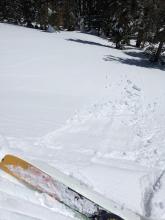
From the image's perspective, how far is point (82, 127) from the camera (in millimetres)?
7414

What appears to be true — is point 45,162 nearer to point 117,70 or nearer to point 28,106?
point 28,106

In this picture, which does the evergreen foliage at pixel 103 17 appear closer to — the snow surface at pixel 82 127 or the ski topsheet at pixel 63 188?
the snow surface at pixel 82 127

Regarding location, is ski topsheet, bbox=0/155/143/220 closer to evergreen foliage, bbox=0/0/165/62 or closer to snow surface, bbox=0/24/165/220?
snow surface, bbox=0/24/165/220

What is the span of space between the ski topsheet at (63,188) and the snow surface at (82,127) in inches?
4.4

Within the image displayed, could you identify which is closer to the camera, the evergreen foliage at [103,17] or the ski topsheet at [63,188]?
the ski topsheet at [63,188]

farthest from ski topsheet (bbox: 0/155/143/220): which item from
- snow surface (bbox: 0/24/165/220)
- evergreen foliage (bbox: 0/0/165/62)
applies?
evergreen foliage (bbox: 0/0/165/62)

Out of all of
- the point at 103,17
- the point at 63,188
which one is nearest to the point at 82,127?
the point at 63,188

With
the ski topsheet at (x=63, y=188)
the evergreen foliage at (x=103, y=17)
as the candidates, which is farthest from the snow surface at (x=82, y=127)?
the evergreen foliage at (x=103, y=17)

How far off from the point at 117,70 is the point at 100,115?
Result: 527 cm

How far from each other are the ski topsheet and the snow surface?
0.11 m

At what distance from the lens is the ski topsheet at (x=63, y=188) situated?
3.95 metres

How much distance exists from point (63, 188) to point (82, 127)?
3.28 meters

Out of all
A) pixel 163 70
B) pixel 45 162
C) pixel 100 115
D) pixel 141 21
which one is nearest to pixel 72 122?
pixel 100 115

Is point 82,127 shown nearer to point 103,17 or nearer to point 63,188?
point 63,188
